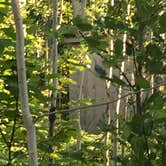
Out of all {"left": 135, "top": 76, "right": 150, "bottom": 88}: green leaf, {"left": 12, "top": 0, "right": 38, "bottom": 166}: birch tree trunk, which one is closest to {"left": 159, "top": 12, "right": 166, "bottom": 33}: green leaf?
{"left": 135, "top": 76, "right": 150, "bottom": 88}: green leaf

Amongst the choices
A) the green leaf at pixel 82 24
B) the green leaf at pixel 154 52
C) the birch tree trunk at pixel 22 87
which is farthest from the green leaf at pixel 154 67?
the birch tree trunk at pixel 22 87

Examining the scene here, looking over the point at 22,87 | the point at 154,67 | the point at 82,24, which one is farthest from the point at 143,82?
the point at 22,87

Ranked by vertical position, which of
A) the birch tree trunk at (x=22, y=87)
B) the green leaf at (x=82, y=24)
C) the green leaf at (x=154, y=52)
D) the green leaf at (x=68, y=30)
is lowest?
the birch tree trunk at (x=22, y=87)

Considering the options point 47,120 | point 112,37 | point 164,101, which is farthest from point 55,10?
point 164,101

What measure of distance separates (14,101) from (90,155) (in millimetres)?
602

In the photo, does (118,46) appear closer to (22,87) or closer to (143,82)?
(143,82)

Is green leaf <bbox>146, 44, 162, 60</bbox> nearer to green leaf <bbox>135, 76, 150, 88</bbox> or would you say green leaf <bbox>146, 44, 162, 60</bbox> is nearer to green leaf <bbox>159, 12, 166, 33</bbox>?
green leaf <bbox>159, 12, 166, 33</bbox>

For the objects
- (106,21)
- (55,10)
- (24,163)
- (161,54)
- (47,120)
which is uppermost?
(55,10)

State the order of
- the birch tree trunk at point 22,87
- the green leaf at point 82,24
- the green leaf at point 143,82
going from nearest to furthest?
the birch tree trunk at point 22,87 → the green leaf at point 143,82 → the green leaf at point 82,24

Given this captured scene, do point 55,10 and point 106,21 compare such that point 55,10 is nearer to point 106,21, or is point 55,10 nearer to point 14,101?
point 14,101

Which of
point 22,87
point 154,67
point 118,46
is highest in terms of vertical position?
point 118,46

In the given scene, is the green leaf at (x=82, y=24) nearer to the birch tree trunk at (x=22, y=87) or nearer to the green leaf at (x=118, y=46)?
the green leaf at (x=118, y=46)

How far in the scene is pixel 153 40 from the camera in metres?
2.29

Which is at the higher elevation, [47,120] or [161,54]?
[161,54]
